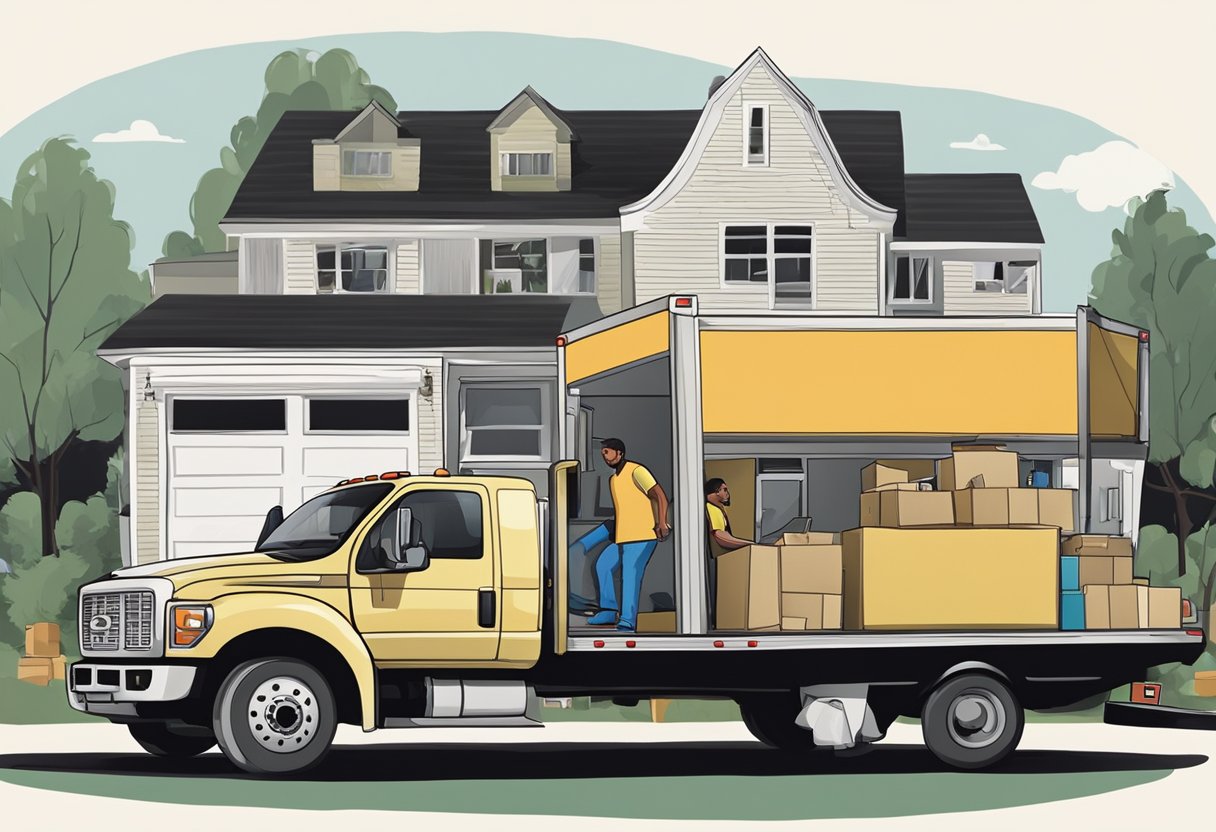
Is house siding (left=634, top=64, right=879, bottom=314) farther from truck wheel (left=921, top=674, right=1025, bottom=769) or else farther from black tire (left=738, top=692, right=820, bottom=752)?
truck wheel (left=921, top=674, right=1025, bottom=769)

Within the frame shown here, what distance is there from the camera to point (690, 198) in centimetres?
3084

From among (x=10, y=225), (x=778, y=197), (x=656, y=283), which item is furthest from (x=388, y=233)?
(x=10, y=225)

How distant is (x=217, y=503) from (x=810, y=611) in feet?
47.9

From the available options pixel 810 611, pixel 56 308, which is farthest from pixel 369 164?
pixel 810 611

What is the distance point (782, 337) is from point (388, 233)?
1733 centimetres

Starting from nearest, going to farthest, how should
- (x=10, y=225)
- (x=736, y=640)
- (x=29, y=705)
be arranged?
(x=736, y=640)
(x=29, y=705)
(x=10, y=225)

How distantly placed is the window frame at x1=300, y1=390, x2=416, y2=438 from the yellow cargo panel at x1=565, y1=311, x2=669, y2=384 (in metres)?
10.7

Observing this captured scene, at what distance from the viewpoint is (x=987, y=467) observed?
1517cm

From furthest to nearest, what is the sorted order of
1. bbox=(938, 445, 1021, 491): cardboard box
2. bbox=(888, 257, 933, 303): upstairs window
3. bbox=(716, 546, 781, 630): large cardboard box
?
1. bbox=(888, 257, 933, 303): upstairs window
2. bbox=(938, 445, 1021, 491): cardboard box
3. bbox=(716, 546, 781, 630): large cardboard box

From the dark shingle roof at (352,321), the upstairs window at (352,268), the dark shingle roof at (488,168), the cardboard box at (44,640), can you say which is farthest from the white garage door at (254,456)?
the dark shingle roof at (488,168)

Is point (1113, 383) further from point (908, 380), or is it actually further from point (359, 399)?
point (359, 399)

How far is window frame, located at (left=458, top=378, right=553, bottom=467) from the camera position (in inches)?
1117

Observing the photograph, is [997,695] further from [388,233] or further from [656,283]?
→ [388,233]

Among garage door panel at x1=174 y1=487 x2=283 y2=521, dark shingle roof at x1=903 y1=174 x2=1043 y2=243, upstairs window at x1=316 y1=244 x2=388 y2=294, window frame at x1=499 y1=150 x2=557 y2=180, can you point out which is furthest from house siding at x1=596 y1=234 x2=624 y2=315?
garage door panel at x1=174 y1=487 x2=283 y2=521
